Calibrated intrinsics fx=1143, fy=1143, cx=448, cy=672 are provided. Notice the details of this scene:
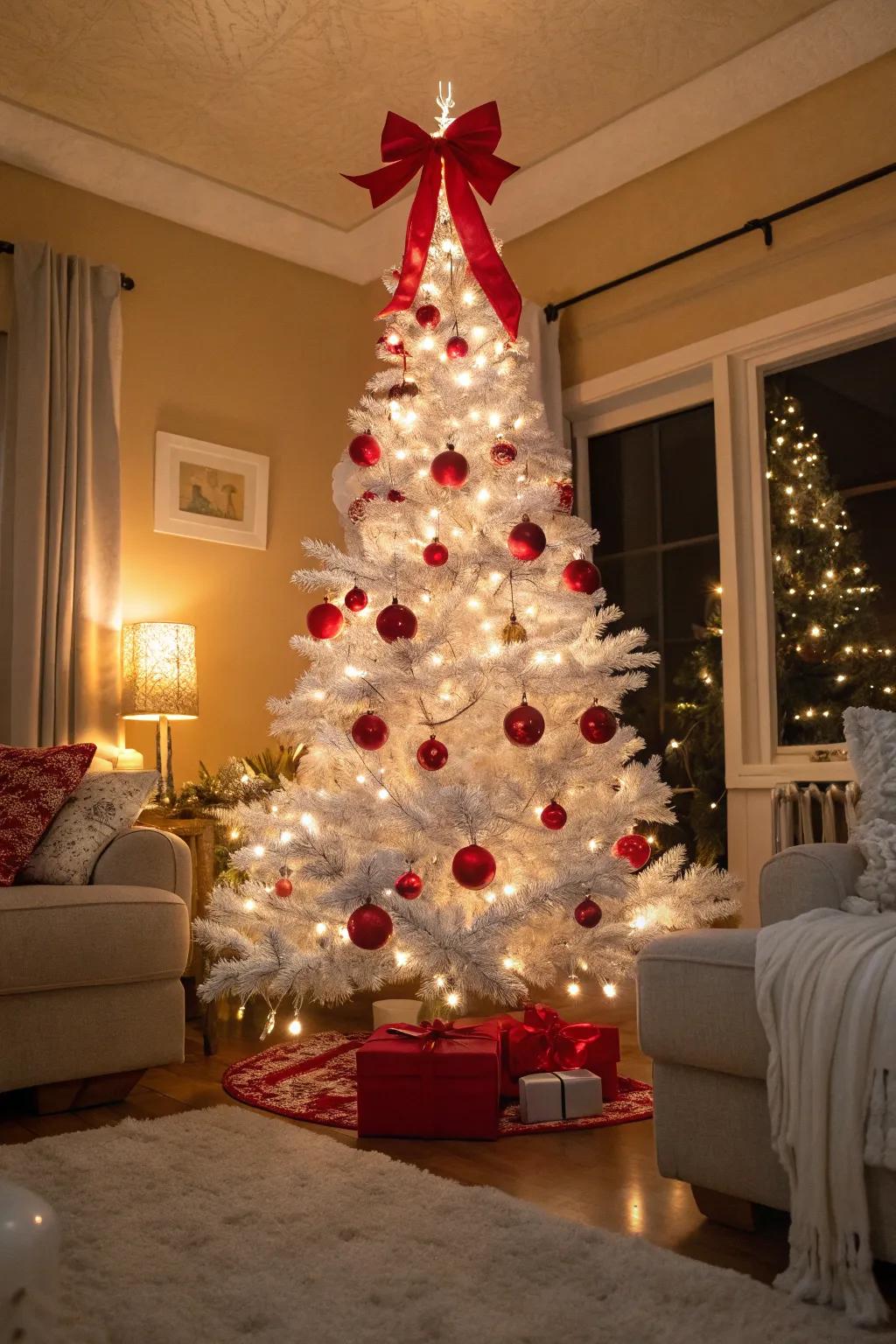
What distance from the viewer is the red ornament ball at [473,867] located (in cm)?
265

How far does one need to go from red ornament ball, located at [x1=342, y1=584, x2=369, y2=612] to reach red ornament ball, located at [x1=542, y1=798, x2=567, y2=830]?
2.53 feet

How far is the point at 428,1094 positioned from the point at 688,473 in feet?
8.87

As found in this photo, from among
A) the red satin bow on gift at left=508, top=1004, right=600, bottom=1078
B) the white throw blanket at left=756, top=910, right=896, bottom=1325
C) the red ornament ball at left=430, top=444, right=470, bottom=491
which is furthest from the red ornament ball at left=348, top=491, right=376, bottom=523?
the white throw blanket at left=756, top=910, right=896, bottom=1325

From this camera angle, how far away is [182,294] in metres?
4.68

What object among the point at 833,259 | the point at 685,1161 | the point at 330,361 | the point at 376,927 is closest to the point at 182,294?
the point at 330,361

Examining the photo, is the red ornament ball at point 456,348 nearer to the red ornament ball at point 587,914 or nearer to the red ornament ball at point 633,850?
the red ornament ball at point 633,850

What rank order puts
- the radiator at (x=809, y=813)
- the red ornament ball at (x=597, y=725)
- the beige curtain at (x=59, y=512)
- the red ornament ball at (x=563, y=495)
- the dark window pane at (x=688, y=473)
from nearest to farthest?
the red ornament ball at (x=597, y=725)
the red ornament ball at (x=563, y=495)
the radiator at (x=809, y=813)
the beige curtain at (x=59, y=512)
the dark window pane at (x=688, y=473)

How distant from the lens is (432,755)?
287 cm

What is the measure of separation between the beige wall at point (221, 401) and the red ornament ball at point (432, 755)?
1.90m

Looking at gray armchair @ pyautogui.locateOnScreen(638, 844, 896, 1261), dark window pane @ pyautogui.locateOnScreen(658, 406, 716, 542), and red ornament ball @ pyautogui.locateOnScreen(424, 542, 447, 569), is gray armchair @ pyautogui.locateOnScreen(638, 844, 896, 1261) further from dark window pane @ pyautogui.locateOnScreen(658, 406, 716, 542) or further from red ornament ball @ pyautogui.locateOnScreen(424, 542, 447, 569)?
dark window pane @ pyautogui.locateOnScreen(658, 406, 716, 542)

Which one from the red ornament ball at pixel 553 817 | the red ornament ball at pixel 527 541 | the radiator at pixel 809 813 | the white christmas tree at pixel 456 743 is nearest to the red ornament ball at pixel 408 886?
the white christmas tree at pixel 456 743

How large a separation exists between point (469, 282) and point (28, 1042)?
2441 mm

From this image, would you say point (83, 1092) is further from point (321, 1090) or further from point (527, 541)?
point (527, 541)

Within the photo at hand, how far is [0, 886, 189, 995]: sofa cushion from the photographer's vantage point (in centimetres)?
254
